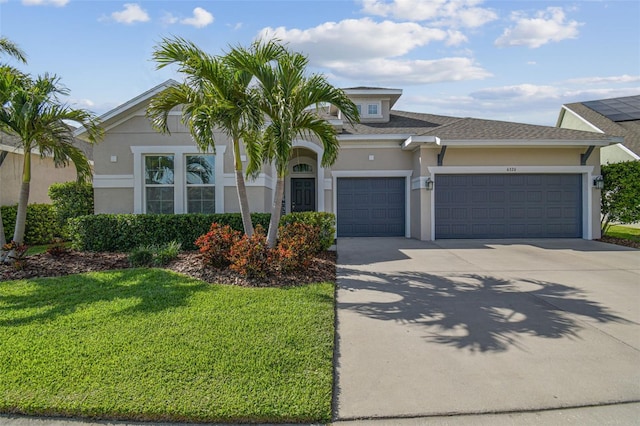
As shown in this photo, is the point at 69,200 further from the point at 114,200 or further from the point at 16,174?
the point at 16,174

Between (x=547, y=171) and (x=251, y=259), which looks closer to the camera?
(x=251, y=259)

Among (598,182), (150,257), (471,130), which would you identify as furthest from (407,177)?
(150,257)

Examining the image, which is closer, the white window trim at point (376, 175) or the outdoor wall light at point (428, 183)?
the outdoor wall light at point (428, 183)

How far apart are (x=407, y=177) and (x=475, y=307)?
8616 mm

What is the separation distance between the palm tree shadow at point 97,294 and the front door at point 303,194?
8387 millimetres

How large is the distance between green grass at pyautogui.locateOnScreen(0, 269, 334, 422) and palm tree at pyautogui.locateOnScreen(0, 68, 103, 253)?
145 inches

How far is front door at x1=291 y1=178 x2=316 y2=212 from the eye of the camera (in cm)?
1514

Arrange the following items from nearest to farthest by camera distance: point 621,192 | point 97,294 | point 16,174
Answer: point 97,294, point 621,192, point 16,174

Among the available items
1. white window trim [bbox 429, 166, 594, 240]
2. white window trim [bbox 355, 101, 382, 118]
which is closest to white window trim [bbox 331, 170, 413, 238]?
white window trim [bbox 429, 166, 594, 240]

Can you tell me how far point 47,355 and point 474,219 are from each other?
12354mm

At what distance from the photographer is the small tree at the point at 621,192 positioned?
469 inches

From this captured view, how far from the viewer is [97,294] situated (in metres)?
5.82

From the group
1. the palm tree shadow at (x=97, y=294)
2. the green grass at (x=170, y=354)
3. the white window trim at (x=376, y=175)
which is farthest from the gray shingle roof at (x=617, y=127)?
the palm tree shadow at (x=97, y=294)

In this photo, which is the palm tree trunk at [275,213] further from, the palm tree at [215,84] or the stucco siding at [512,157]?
the stucco siding at [512,157]
